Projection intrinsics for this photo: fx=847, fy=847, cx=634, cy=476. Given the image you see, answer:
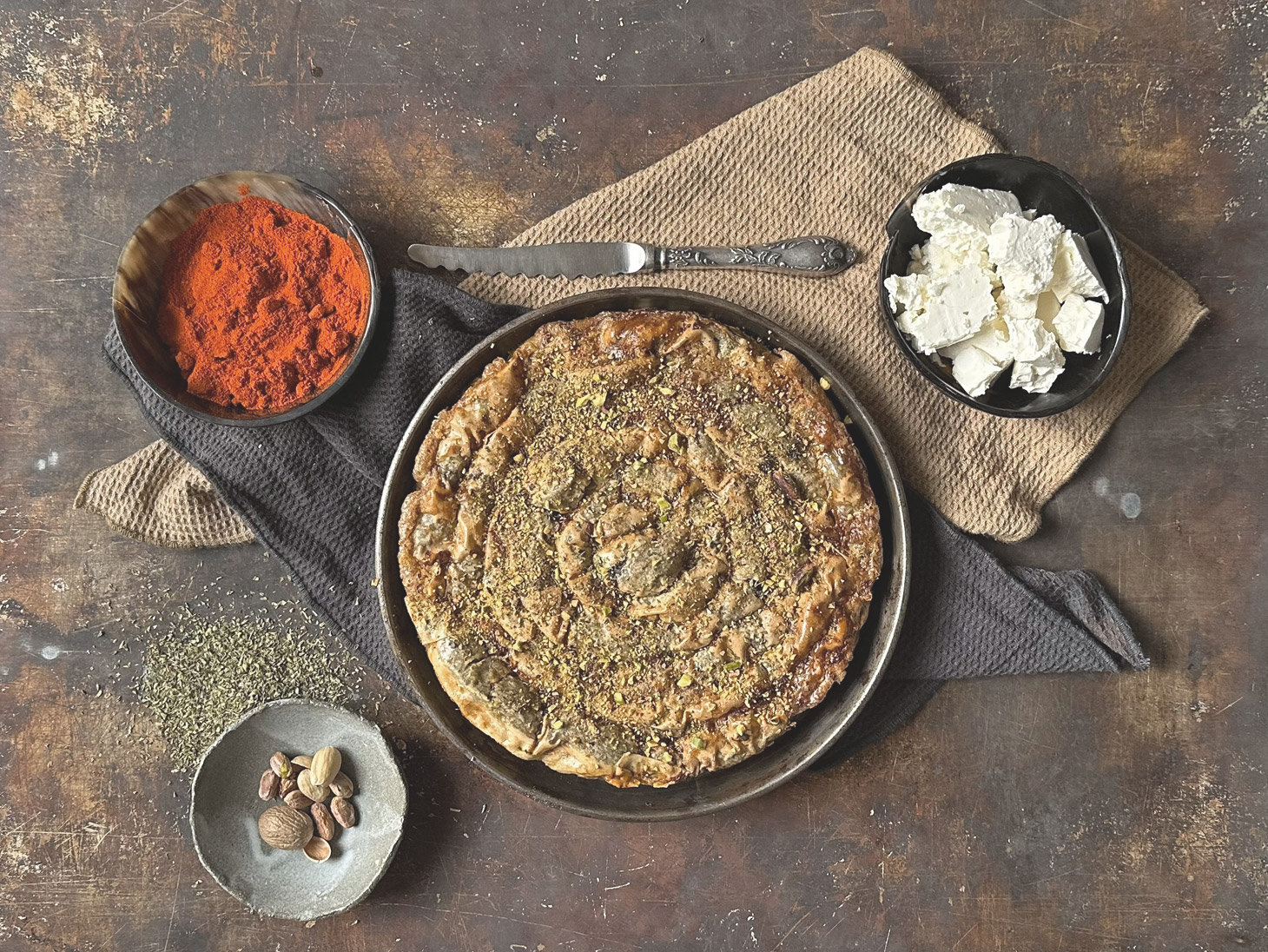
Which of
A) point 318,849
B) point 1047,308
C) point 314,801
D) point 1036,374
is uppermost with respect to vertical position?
point 1047,308

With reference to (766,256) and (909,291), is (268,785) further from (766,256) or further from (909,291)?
(909,291)

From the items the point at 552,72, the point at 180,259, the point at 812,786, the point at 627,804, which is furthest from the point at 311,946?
the point at 552,72

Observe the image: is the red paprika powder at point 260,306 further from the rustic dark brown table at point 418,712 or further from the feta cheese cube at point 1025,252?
the feta cheese cube at point 1025,252

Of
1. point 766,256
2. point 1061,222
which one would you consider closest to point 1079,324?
point 1061,222

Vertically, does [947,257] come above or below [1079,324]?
above

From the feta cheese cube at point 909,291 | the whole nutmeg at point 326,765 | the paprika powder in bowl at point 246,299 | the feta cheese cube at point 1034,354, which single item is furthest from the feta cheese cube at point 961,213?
the whole nutmeg at point 326,765

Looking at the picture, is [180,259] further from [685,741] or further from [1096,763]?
[1096,763]
